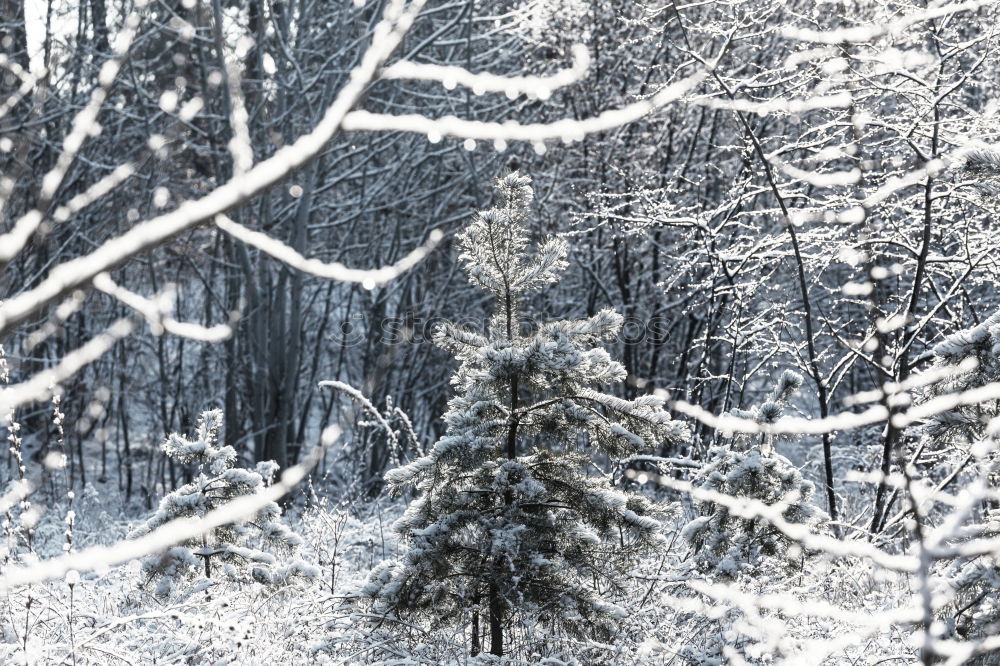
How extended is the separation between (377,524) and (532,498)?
318cm

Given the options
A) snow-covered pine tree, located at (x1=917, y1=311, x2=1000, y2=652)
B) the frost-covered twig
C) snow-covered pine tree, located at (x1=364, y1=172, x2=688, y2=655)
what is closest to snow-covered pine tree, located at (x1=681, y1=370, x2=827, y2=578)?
Result: snow-covered pine tree, located at (x1=364, y1=172, x2=688, y2=655)

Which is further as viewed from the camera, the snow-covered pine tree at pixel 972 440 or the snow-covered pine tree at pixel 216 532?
the snow-covered pine tree at pixel 216 532

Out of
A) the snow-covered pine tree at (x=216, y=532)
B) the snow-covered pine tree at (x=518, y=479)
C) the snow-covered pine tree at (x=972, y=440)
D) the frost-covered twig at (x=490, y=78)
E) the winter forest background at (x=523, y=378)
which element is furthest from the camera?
the snow-covered pine tree at (x=216, y=532)

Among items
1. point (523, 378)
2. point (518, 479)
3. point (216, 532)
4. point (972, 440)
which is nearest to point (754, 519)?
point (972, 440)

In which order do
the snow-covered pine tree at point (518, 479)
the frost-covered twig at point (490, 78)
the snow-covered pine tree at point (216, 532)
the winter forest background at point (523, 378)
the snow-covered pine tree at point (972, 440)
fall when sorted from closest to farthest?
1. the frost-covered twig at point (490, 78)
2. the winter forest background at point (523, 378)
3. the snow-covered pine tree at point (972, 440)
4. the snow-covered pine tree at point (518, 479)
5. the snow-covered pine tree at point (216, 532)

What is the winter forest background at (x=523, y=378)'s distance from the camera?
1474 millimetres

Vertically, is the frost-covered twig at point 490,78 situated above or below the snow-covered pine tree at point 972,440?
above

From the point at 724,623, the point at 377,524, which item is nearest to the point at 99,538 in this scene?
the point at 377,524

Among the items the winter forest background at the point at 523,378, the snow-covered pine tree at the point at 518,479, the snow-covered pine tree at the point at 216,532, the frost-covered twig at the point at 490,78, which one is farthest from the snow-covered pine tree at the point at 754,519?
the frost-covered twig at the point at 490,78

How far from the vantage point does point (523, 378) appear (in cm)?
417

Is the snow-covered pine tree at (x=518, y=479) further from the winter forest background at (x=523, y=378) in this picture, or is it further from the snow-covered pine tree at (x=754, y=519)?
the snow-covered pine tree at (x=754, y=519)

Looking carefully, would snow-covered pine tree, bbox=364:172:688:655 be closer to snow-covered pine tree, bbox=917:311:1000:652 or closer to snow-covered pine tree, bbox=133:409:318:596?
snow-covered pine tree, bbox=133:409:318:596

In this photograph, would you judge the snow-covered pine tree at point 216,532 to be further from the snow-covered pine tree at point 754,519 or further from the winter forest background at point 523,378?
the snow-covered pine tree at point 754,519

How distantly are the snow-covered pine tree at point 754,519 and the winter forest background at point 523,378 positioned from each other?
0.05 feet
